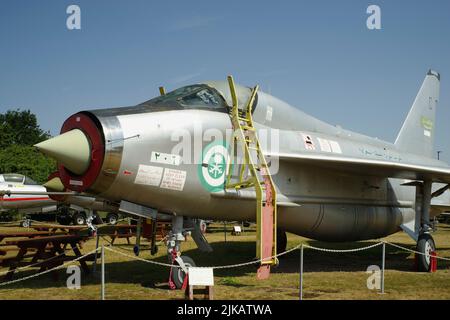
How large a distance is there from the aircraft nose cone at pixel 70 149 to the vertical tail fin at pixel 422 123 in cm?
1143

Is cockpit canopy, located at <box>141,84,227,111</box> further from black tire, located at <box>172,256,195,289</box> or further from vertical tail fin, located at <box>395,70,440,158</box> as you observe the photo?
vertical tail fin, located at <box>395,70,440,158</box>

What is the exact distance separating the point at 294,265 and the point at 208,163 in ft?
17.6

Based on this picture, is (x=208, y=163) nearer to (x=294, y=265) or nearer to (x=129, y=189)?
(x=129, y=189)

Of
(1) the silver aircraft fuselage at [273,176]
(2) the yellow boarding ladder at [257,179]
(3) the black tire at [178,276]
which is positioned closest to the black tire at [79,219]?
(1) the silver aircraft fuselage at [273,176]

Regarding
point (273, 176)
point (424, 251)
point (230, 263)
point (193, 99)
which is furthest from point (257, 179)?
point (424, 251)

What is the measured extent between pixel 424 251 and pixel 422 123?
21.9ft

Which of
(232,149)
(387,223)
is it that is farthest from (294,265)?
(232,149)

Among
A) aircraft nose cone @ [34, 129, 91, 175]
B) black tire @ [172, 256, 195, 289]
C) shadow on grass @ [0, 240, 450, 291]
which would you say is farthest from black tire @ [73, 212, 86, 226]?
aircraft nose cone @ [34, 129, 91, 175]

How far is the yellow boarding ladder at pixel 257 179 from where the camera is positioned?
8.58 metres

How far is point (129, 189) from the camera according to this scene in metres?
7.81

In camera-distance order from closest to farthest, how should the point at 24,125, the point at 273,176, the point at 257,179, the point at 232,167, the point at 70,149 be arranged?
the point at 70,149
the point at 257,179
the point at 232,167
the point at 273,176
the point at 24,125

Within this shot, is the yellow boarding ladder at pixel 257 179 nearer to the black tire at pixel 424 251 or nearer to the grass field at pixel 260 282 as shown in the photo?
→ the grass field at pixel 260 282

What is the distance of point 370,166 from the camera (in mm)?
10641

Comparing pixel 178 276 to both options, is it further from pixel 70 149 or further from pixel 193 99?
pixel 193 99
